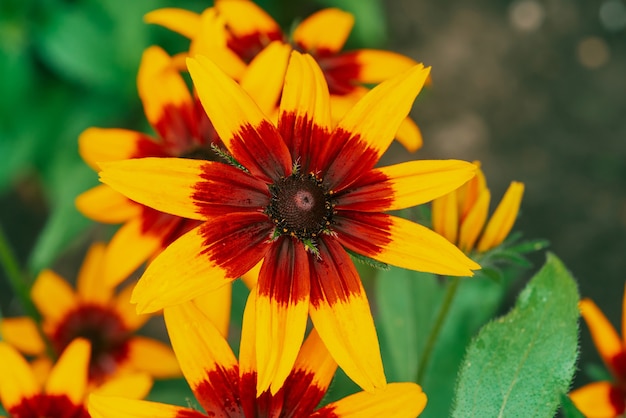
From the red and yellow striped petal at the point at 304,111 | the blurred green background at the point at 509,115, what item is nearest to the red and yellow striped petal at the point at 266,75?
the red and yellow striped petal at the point at 304,111

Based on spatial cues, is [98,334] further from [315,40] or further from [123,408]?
[315,40]

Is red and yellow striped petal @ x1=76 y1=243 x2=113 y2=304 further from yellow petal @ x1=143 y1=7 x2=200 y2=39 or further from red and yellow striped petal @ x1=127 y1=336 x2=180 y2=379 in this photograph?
yellow petal @ x1=143 y1=7 x2=200 y2=39

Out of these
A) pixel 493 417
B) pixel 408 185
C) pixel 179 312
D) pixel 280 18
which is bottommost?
pixel 493 417

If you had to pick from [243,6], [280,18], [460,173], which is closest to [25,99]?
[280,18]

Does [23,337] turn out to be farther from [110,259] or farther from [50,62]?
[50,62]

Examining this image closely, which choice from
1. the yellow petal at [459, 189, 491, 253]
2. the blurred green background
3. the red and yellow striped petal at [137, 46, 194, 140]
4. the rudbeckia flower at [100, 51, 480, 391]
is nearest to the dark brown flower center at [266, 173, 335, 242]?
the rudbeckia flower at [100, 51, 480, 391]
